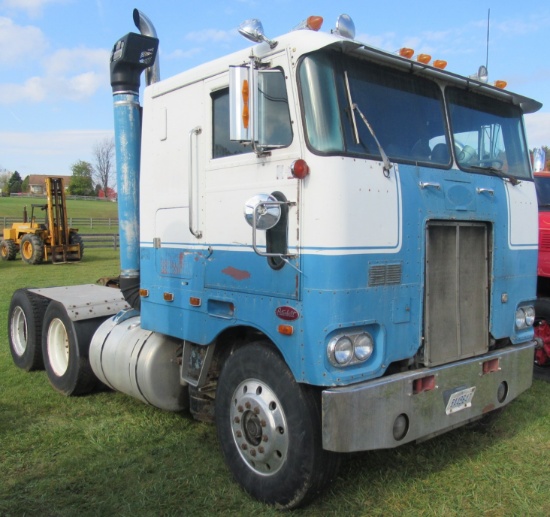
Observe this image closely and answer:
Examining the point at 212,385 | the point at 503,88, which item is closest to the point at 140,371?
the point at 212,385

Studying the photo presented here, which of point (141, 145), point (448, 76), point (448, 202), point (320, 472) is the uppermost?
point (448, 76)

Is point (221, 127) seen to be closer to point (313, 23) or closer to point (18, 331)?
point (313, 23)

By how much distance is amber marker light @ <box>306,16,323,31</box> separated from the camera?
3.63 m

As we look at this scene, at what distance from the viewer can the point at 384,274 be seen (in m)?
3.67

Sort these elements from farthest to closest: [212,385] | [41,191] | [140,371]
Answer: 1. [41,191]
2. [140,371]
3. [212,385]

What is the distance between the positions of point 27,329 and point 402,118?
17.4ft

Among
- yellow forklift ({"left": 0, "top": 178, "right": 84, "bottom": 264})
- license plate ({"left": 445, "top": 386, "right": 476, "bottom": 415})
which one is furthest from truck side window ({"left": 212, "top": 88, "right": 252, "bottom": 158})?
yellow forklift ({"left": 0, "top": 178, "right": 84, "bottom": 264})

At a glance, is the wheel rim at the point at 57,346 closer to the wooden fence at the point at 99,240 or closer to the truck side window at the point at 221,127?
the truck side window at the point at 221,127

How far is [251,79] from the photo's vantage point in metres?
→ 3.48

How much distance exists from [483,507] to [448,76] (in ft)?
9.74

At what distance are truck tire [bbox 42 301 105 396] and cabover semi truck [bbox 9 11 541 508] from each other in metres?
0.89

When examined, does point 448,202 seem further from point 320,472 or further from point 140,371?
point 140,371

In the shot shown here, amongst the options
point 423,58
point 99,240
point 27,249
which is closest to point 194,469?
point 423,58

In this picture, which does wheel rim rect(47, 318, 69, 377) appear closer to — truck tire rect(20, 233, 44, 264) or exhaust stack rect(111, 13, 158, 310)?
exhaust stack rect(111, 13, 158, 310)
